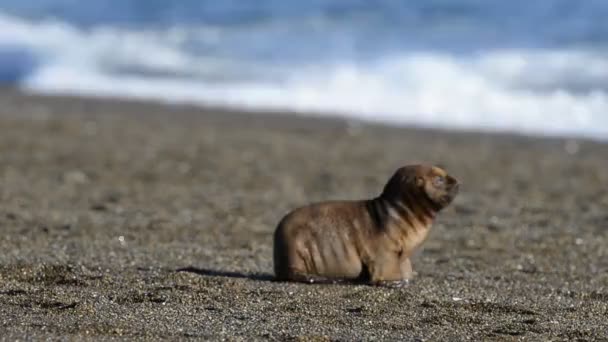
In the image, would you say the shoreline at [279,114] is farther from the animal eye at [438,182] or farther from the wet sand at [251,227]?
the animal eye at [438,182]

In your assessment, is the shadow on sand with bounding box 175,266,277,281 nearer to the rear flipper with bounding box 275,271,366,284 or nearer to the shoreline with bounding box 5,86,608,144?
the rear flipper with bounding box 275,271,366,284

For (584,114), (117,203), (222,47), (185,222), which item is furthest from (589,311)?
(222,47)

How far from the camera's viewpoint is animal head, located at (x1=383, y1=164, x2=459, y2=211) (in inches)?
323

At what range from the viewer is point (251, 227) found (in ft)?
35.2

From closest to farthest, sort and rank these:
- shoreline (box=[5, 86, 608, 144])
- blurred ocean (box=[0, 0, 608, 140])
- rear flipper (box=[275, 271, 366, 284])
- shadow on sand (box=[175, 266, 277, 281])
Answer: rear flipper (box=[275, 271, 366, 284]) < shadow on sand (box=[175, 266, 277, 281]) < shoreline (box=[5, 86, 608, 144]) < blurred ocean (box=[0, 0, 608, 140])

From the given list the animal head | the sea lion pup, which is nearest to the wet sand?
the sea lion pup

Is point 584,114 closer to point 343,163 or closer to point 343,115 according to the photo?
point 343,115

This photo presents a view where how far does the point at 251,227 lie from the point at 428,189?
2744 mm

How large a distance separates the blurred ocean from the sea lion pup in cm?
994

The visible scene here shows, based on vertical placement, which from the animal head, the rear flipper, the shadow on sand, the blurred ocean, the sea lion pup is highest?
the blurred ocean

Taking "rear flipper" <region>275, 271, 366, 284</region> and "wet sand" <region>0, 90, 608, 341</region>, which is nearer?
"wet sand" <region>0, 90, 608, 341</region>

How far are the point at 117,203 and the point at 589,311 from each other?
531 cm

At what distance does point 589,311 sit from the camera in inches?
Answer: 289

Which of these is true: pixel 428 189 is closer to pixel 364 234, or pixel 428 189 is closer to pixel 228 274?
pixel 364 234
